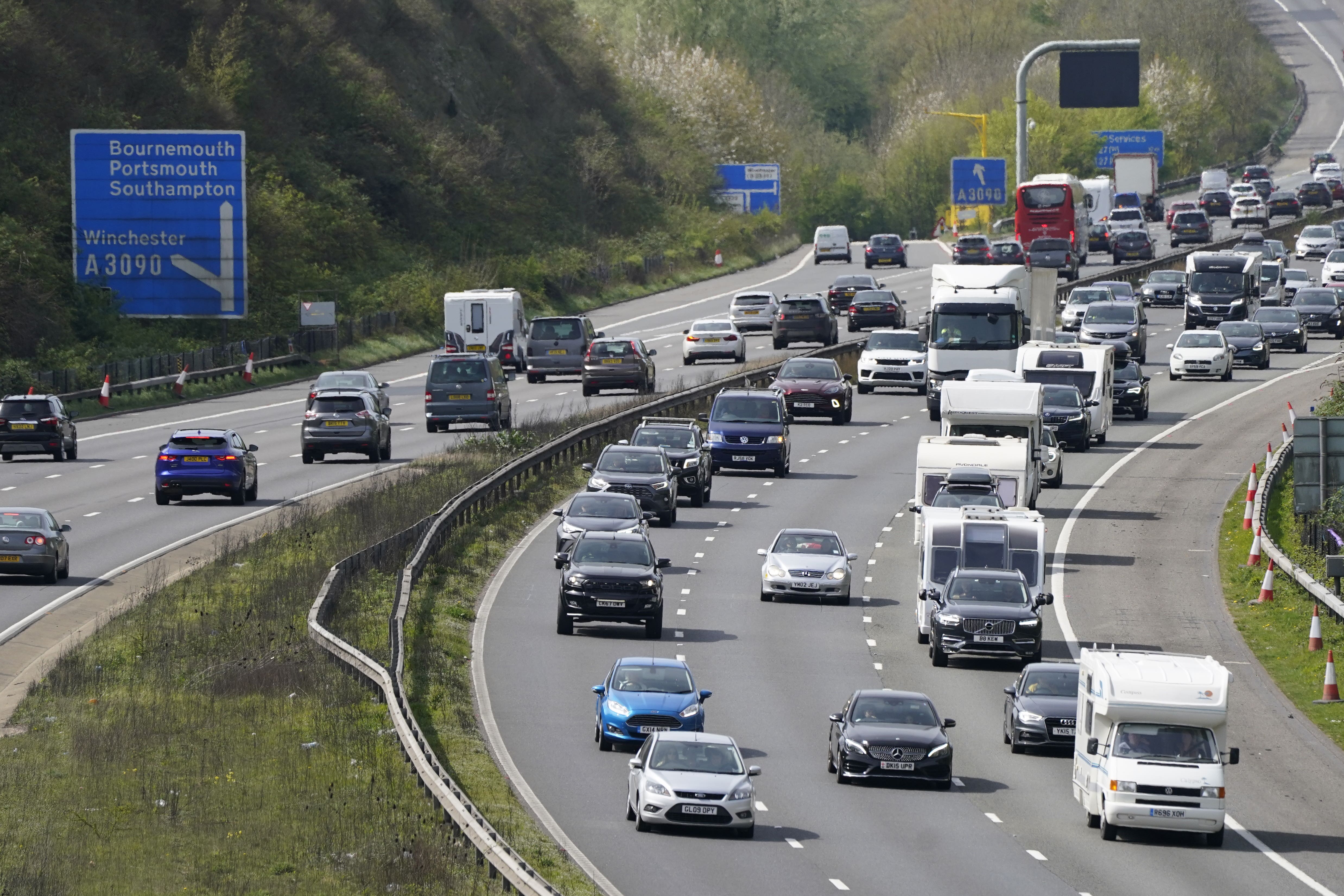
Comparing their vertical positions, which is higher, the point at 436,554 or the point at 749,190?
the point at 749,190

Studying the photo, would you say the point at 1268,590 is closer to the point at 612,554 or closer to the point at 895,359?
the point at 612,554

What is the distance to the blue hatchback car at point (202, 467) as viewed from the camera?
4625cm

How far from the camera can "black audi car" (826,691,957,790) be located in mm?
27078

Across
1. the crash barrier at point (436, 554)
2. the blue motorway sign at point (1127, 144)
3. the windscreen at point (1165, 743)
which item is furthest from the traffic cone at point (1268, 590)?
the blue motorway sign at point (1127, 144)

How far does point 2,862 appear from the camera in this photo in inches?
925

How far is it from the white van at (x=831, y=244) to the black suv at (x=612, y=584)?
8036cm

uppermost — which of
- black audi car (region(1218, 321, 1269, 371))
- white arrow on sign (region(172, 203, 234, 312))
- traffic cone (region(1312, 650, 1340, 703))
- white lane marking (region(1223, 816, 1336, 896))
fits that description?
white arrow on sign (region(172, 203, 234, 312))

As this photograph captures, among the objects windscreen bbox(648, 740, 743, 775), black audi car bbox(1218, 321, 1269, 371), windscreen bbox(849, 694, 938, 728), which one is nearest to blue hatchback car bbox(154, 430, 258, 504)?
windscreen bbox(849, 694, 938, 728)

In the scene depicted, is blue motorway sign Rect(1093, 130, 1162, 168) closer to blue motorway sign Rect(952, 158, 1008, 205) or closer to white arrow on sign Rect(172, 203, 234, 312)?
blue motorway sign Rect(952, 158, 1008, 205)

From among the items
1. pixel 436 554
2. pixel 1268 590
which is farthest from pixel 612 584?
pixel 1268 590

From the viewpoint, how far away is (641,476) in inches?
1785

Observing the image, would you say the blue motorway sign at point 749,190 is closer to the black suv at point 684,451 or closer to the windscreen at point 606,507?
the black suv at point 684,451

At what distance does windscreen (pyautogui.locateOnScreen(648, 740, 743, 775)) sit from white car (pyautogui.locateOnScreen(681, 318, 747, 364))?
161ft

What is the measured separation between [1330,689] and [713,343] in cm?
4078
